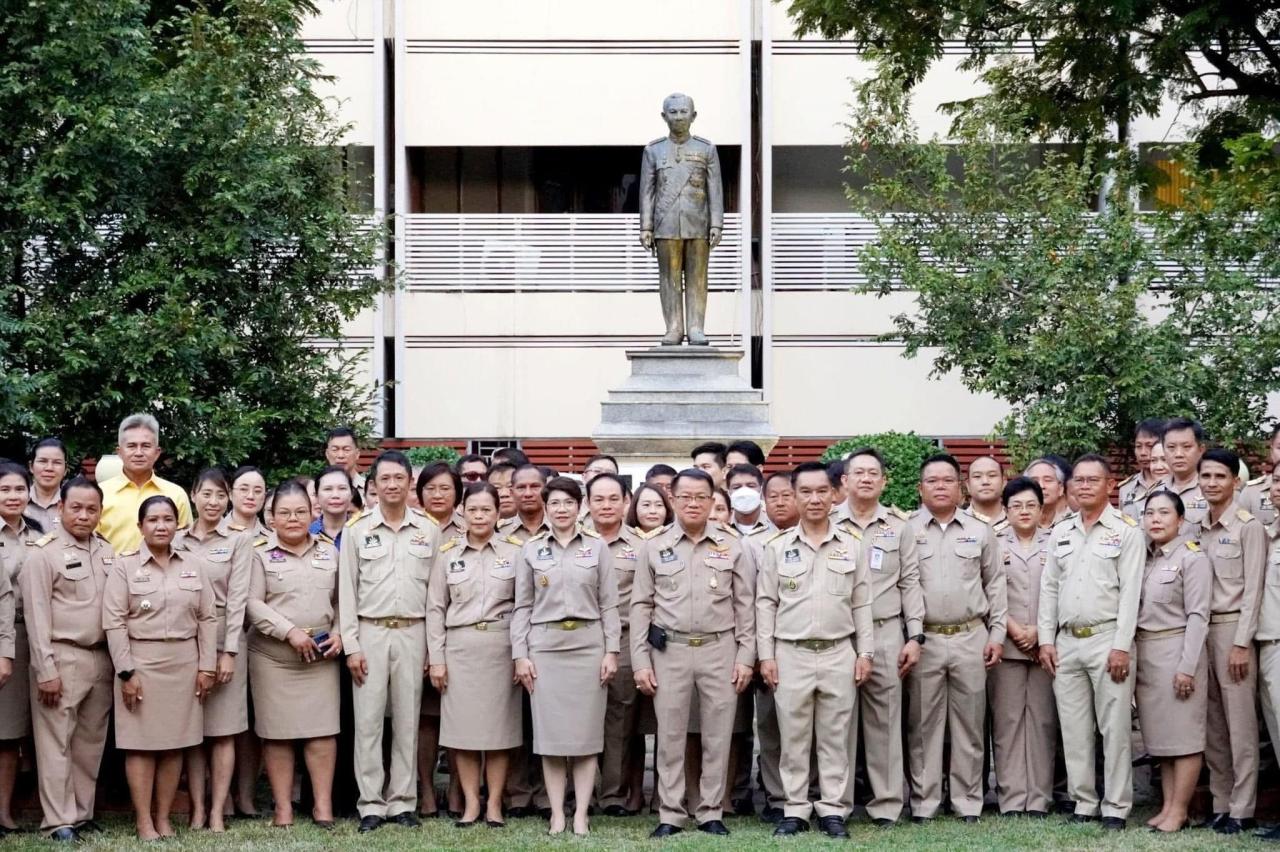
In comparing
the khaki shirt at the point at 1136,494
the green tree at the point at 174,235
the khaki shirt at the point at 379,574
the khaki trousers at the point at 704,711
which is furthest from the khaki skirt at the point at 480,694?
the green tree at the point at 174,235

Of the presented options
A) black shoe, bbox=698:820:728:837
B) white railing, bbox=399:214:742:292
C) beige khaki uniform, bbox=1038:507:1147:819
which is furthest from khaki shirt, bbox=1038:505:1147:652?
white railing, bbox=399:214:742:292

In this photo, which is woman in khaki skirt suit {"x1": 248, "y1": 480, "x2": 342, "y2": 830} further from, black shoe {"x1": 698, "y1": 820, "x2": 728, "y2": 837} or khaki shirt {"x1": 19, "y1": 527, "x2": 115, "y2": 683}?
black shoe {"x1": 698, "y1": 820, "x2": 728, "y2": 837}

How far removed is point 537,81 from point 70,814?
42.4ft

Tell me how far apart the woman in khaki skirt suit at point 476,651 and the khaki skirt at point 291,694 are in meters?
0.47

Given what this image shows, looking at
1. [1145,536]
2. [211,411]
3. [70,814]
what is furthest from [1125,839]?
[211,411]

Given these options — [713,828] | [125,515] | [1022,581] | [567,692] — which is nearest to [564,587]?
Result: [567,692]

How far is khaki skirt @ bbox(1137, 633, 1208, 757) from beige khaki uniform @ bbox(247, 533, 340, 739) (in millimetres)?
3525

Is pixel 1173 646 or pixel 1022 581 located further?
pixel 1022 581

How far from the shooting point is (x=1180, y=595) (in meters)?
7.37

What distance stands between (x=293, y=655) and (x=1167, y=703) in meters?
3.79

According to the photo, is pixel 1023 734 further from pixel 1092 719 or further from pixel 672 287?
pixel 672 287

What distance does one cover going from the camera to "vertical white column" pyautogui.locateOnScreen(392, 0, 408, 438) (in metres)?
18.8

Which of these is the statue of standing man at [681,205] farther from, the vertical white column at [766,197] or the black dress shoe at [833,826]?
the vertical white column at [766,197]

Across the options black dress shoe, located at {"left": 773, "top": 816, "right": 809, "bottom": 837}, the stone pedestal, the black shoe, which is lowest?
the black shoe
